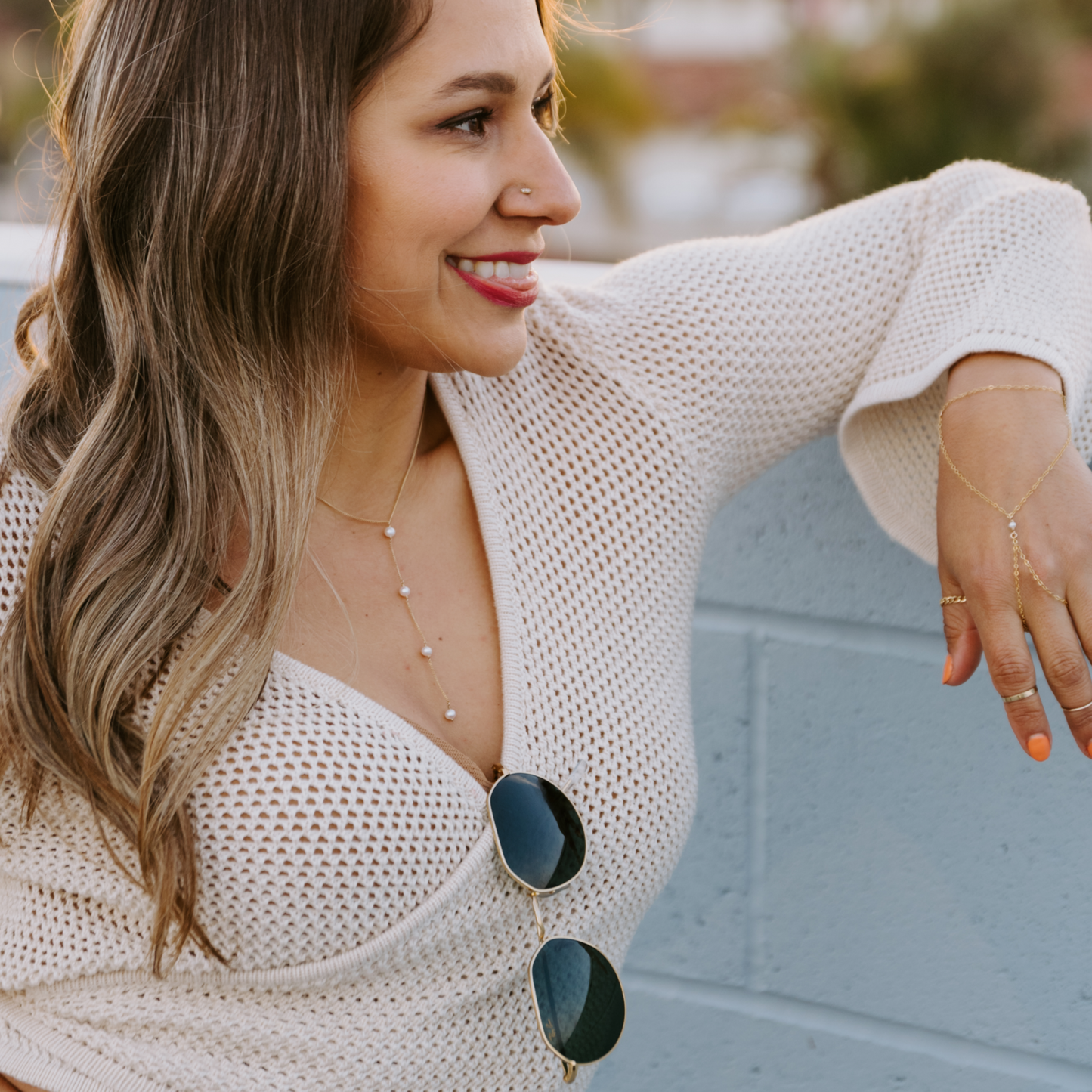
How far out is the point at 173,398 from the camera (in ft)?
2.90

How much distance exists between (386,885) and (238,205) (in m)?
0.50

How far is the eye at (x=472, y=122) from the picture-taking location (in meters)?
0.90

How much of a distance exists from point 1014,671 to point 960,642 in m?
0.07

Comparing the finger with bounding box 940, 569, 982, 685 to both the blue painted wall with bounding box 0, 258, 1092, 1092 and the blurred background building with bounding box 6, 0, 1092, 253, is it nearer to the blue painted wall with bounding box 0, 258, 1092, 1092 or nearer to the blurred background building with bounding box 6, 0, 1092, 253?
the blue painted wall with bounding box 0, 258, 1092, 1092

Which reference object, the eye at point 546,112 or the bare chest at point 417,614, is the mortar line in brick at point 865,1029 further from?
the eye at point 546,112

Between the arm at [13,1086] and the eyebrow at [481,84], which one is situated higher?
the eyebrow at [481,84]

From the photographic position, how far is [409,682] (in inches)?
37.9

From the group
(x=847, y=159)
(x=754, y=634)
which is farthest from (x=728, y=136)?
(x=754, y=634)

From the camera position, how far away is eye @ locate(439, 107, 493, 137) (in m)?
0.90

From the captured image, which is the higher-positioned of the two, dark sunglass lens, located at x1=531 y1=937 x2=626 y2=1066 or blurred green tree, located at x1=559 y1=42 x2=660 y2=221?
dark sunglass lens, located at x1=531 y1=937 x2=626 y2=1066

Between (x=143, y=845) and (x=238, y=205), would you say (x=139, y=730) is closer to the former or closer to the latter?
(x=143, y=845)

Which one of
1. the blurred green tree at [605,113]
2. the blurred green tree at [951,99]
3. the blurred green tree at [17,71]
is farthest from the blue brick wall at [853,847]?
the blurred green tree at [17,71]

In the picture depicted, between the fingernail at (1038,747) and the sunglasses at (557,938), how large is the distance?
33 cm

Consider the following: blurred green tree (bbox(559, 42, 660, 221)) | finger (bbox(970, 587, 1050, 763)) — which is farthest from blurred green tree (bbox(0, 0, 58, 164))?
finger (bbox(970, 587, 1050, 763))
